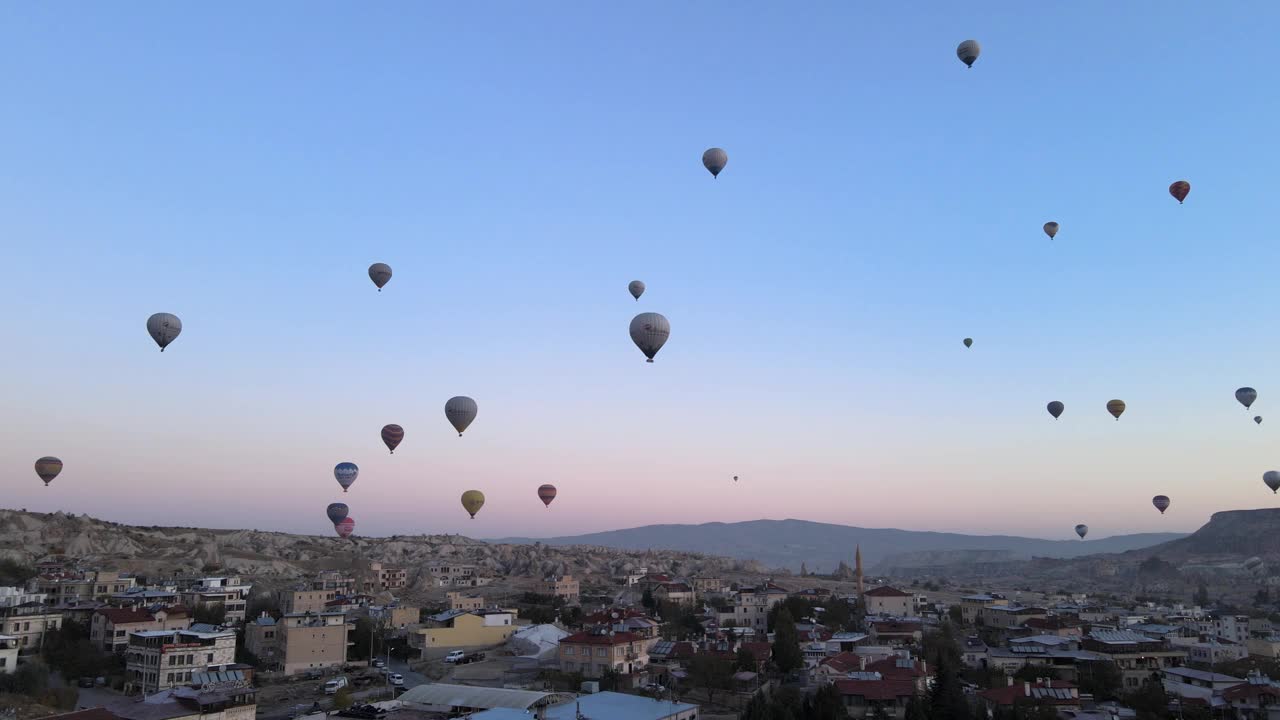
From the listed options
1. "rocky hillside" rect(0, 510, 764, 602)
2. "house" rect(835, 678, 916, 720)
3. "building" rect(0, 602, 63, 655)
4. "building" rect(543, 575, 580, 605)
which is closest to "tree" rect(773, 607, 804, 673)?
"house" rect(835, 678, 916, 720)

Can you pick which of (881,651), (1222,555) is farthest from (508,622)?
(1222,555)

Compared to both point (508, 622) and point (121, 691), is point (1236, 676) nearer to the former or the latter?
point (508, 622)

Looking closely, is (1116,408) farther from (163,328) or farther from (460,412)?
(163,328)

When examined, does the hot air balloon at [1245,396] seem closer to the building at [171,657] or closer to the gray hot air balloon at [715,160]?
the gray hot air balloon at [715,160]

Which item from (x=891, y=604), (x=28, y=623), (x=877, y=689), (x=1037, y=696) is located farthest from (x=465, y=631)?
(x=891, y=604)

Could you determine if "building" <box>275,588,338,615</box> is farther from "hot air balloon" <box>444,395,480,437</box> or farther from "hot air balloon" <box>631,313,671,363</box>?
"hot air balloon" <box>631,313,671,363</box>

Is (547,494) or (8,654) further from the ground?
(547,494)
